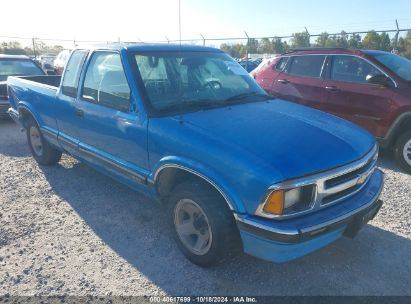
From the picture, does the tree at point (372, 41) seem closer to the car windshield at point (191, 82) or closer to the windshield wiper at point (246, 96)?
the windshield wiper at point (246, 96)

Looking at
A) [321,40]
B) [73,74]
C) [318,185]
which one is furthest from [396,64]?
[321,40]

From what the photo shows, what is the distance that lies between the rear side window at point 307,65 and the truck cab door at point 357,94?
22 centimetres

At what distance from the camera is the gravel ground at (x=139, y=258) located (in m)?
2.87

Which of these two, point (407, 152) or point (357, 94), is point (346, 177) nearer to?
point (407, 152)

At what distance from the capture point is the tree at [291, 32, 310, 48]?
1520 centimetres

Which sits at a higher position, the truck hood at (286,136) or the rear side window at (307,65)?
the rear side window at (307,65)

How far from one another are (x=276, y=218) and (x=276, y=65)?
5200 millimetres

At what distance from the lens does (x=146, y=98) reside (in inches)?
128

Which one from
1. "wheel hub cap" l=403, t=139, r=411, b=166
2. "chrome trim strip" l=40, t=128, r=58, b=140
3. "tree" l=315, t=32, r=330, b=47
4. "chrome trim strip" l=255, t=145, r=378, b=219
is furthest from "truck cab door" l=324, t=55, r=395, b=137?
"tree" l=315, t=32, r=330, b=47

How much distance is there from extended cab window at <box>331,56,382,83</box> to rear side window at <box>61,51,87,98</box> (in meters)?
4.17

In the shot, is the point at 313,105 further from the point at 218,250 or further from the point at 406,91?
the point at 218,250

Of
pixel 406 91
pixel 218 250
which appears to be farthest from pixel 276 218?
pixel 406 91

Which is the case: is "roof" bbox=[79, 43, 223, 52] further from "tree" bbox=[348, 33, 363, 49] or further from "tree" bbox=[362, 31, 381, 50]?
"tree" bbox=[362, 31, 381, 50]

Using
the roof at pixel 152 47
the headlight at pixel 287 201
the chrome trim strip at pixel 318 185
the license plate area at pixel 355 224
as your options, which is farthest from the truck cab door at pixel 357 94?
the headlight at pixel 287 201
